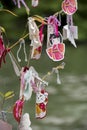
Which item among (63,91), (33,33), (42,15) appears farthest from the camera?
(42,15)

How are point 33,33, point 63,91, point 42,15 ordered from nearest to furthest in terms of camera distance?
point 33,33
point 63,91
point 42,15

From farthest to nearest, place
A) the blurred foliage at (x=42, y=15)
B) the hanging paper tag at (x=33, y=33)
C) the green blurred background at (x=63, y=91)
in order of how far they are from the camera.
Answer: the blurred foliage at (x=42, y=15) < the green blurred background at (x=63, y=91) < the hanging paper tag at (x=33, y=33)

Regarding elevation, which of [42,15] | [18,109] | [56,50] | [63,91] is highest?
[56,50]

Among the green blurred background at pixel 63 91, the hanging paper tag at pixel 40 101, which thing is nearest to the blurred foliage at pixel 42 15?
the green blurred background at pixel 63 91

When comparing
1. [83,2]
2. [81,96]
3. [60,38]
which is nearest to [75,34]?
[60,38]

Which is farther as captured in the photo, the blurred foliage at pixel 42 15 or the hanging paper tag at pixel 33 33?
the blurred foliage at pixel 42 15

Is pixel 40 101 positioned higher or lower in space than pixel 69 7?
lower

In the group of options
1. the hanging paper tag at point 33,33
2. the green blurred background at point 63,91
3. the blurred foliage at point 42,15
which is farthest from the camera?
the blurred foliage at point 42,15

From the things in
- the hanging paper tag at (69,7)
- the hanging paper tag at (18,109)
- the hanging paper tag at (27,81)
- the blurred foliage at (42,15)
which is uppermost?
the hanging paper tag at (69,7)

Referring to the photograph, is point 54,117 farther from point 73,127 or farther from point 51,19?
point 51,19

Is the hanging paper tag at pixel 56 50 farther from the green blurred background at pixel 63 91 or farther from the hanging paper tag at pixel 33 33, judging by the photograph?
the green blurred background at pixel 63 91

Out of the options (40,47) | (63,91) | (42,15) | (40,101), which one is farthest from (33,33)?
(42,15)

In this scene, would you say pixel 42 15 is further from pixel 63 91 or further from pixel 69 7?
pixel 69 7

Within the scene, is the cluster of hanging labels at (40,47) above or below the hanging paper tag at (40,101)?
above
